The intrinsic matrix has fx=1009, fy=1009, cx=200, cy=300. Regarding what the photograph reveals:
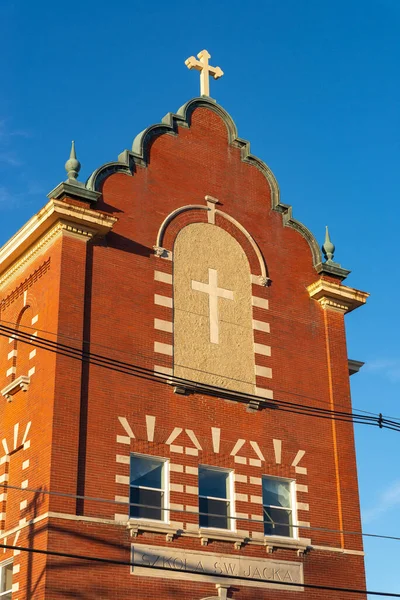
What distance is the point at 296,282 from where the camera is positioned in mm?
31203

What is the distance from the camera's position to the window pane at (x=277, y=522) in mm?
27266

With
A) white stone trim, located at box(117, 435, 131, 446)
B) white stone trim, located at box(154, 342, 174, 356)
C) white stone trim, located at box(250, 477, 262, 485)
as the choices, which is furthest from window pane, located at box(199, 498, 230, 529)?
white stone trim, located at box(154, 342, 174, 356)

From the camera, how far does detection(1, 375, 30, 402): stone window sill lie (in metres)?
26.4

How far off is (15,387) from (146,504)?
186 inches

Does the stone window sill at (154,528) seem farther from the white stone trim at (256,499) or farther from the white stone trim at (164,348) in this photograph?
the white stone trim at (164,348)

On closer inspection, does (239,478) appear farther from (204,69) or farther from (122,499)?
(204,69)

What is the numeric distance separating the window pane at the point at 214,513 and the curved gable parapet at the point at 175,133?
8.78 m

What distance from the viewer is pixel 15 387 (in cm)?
2670

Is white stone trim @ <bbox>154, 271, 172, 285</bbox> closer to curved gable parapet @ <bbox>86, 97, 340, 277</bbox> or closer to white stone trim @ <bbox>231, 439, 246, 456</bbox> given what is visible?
curved gable parapet @ <bbox>86, 97, 340, 277</bbox>

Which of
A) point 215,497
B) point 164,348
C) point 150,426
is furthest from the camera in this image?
point 164,348

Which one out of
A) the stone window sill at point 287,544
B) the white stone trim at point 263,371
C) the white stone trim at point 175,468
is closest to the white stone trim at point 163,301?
the white stone trim at point 263,371

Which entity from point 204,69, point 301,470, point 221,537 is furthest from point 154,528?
point 204,69

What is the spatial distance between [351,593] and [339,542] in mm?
1431

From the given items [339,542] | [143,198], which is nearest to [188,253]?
[143,198]
